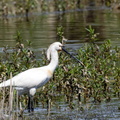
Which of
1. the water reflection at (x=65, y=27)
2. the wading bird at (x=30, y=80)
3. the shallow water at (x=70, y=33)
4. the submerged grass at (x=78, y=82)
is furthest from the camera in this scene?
the water reflection at (x=65, y=27)

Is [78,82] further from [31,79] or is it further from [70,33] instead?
[70,33]

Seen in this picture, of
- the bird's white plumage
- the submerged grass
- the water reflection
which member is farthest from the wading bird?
the water reflection

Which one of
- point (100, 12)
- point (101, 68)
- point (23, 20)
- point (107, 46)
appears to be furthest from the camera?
point (100, 12)

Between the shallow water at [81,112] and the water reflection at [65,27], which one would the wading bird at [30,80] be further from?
the water reflection at [65,27]

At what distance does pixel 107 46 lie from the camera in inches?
488

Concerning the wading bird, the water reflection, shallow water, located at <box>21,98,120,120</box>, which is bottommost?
shallow water, located at <box>21,98,120,120</box>

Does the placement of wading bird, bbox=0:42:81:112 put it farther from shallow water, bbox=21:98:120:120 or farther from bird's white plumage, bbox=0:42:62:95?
shallow water, bbox=21:98:120:120

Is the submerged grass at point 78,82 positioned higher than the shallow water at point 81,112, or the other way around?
the submerged grass at point 78,82

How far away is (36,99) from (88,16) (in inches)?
614

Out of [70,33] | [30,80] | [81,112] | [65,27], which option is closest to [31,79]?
[30,80]

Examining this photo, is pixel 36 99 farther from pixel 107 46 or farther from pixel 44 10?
pixel 44 10

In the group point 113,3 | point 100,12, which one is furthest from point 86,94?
point 113,3

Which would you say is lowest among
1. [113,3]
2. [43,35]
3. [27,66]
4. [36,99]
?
[36,99]

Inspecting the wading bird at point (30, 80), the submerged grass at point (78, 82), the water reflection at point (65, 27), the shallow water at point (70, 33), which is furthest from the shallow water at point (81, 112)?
the water reflection at point (65, 27)
